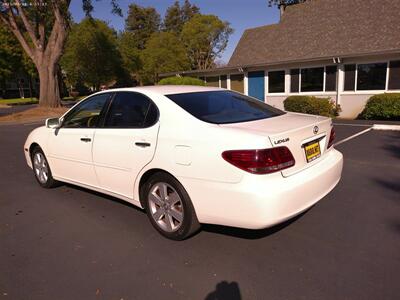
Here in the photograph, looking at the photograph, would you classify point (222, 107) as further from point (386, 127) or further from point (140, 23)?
point (140, 23)

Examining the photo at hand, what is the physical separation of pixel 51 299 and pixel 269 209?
1.90 m

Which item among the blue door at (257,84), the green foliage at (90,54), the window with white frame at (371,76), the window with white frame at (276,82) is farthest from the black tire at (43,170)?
the green foliage at (90,54)

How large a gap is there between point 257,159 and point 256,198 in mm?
330

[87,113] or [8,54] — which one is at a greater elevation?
[8,54]

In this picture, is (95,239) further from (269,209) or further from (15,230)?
(269,209)

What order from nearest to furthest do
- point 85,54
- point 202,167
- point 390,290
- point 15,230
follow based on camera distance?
1. point 390,290
2. point 202,167
3. point 15,230
4. point 85,54

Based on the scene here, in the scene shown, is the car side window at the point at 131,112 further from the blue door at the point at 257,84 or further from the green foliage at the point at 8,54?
the green foliage at the point at 8,54

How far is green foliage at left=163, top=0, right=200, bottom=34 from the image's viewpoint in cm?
7756

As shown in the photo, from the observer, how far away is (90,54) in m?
43.7

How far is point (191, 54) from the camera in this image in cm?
5169

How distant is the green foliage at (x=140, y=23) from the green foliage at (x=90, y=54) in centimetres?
3116

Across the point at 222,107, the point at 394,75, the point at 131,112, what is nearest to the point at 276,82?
the point at 394,75

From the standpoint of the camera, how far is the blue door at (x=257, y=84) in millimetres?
19031

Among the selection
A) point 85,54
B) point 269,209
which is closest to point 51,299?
point 269,209
